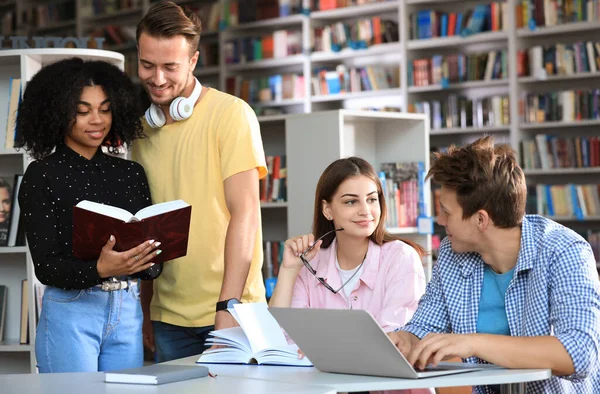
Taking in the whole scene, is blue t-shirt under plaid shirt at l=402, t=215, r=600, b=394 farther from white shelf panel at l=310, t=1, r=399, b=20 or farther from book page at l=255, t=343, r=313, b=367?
white shelf panel at l=310, t=1, r=399, b=20

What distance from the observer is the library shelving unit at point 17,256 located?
3.54 metres

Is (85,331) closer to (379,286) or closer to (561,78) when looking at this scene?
(379,286)

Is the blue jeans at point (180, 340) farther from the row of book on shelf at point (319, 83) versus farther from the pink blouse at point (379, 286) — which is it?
the row of book on shelf at point (319, 83)

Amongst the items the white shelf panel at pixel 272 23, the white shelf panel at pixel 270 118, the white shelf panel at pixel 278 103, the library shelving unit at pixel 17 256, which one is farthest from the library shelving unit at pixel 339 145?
the white shelf panel at pixel 272 23

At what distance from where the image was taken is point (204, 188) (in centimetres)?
245

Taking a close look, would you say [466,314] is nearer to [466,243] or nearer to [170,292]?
[466,243]

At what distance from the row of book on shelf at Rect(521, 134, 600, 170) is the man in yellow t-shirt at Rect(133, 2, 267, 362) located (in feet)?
14.7

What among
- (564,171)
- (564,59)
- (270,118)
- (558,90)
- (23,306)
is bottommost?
(23,306)

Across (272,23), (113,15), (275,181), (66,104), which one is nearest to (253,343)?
(66,104)

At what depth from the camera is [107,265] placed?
2189 millimetres

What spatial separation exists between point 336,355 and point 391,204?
2.82 m

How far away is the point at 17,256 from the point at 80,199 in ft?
5.39

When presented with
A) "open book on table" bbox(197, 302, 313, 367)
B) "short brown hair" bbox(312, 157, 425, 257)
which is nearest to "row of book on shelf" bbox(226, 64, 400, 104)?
"short brown hair" bbox(312, 157, 425, 257)

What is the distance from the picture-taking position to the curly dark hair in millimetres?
2402
